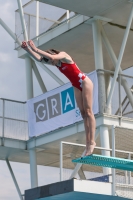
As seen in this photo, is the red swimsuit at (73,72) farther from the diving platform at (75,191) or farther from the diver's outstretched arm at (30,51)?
the diving platform at (75,191)

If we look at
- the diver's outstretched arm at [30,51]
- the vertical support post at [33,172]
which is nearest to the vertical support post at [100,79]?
the vertical support post at [33,172]

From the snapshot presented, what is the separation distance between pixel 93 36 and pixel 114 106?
9.58 ft

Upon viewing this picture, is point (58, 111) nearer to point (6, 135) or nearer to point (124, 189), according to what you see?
point (6, 135)

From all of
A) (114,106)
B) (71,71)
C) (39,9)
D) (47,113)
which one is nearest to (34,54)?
(71,71)

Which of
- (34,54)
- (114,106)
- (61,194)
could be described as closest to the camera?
(34,54)

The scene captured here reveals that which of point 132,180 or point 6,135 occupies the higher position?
point 6,135

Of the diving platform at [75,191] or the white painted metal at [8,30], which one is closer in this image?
the diving platform at [75,191]

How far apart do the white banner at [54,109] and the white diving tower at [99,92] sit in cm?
26

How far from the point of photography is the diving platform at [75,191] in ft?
76.0

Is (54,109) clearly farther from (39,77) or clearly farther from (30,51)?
(30,51)

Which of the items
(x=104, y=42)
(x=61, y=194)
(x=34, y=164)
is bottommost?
(x=61, y=194)

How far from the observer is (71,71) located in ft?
47.8

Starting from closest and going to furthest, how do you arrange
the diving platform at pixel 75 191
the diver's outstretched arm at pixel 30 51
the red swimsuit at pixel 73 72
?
the diver's outstretched arm at pixel 30 51 < the red swimsuit at pixel 73 72 < the diving platform at pixel 75 191

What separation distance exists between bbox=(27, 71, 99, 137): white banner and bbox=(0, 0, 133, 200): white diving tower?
0.26m
